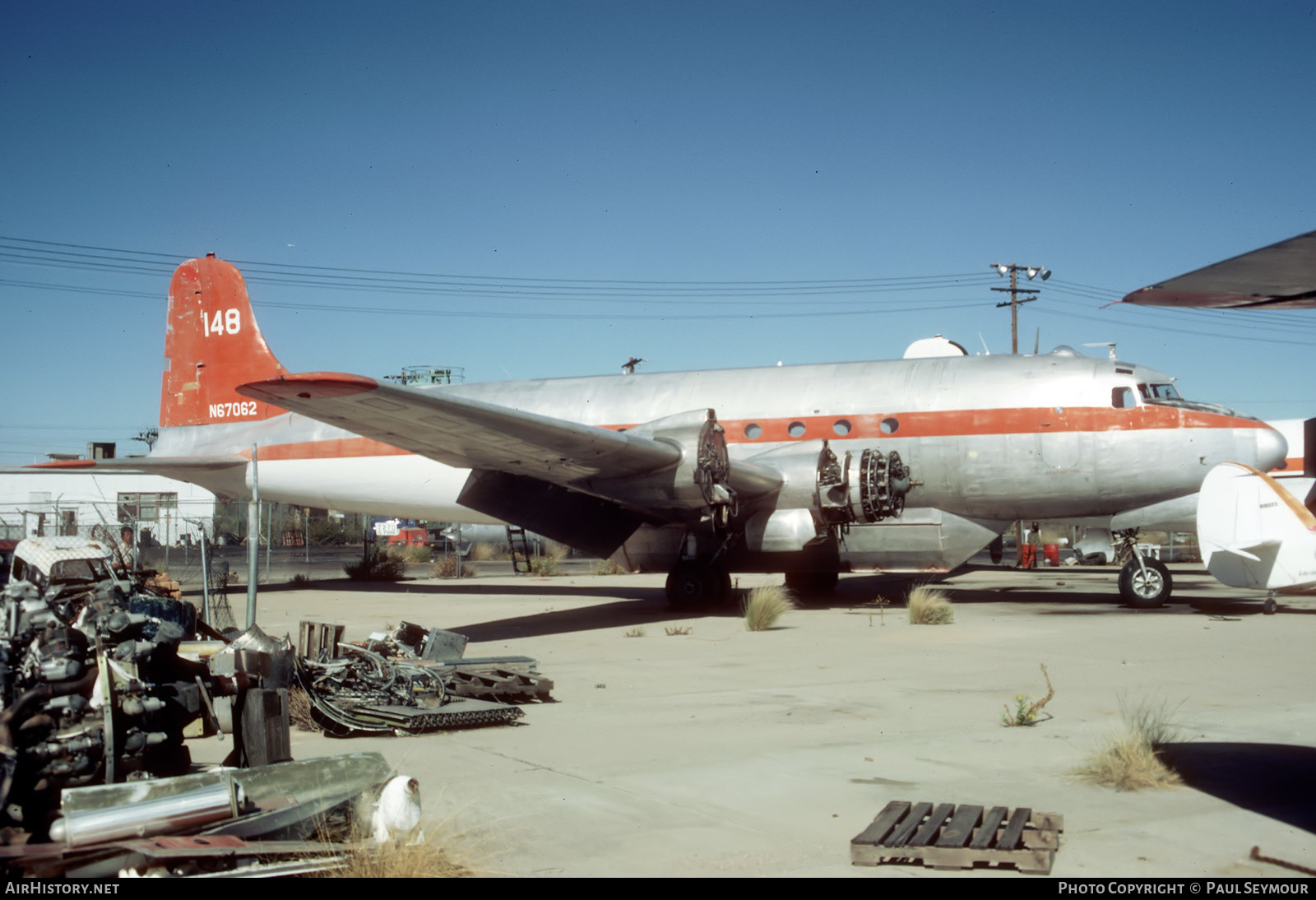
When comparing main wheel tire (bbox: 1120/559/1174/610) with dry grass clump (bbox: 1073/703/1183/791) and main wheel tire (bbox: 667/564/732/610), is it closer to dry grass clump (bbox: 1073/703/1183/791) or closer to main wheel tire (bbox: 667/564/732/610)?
main wheel tire (bbox: 667/564/732/610)

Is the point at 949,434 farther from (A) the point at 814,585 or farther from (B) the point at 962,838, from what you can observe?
(B) the point at 962,838

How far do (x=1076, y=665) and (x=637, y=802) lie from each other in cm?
611

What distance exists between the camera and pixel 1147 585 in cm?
1527

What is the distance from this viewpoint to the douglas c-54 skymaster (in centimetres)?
1409

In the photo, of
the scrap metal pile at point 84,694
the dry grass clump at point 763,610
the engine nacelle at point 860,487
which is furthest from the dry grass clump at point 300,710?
the engine nacelle at point 860,487

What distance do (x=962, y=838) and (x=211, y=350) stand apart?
18906 millimetres

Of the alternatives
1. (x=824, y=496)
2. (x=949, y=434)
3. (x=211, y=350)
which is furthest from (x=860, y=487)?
(x=211, y=350)

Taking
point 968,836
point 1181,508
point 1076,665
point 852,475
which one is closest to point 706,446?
point 852,475

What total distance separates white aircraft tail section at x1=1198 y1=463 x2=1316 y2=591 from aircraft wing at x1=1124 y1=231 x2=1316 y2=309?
2767mm

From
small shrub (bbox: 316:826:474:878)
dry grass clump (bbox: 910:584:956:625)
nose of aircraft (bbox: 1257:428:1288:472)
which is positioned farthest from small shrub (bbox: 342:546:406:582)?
small shrub (bbox: 316:826:474:878)

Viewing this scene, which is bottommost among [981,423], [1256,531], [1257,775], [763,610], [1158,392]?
[1257,775]

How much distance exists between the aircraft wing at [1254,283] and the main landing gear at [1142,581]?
11199mm

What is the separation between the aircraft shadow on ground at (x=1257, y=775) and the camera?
16.9 feet

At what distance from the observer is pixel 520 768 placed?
6.32m
